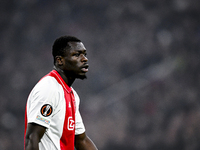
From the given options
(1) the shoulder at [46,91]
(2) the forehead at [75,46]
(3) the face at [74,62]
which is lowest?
(1) the shoulder at [46,91]

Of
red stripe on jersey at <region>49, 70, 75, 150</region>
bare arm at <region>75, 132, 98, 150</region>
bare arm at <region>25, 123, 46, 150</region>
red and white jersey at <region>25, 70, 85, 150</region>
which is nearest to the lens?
bare arm at <region>25, 123, 46, 150</region>

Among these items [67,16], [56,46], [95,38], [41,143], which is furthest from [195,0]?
[41,143]

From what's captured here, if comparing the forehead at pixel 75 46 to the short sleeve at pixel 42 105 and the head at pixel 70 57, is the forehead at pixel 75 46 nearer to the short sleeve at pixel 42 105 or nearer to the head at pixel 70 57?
the head at pixel 70 57

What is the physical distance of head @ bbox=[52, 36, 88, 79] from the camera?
2.45 meters

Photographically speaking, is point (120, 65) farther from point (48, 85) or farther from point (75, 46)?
point (48, 85)

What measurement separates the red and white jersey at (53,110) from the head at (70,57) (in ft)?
0.34

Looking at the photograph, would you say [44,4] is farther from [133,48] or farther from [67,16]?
[133,48]

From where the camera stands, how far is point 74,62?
245cm

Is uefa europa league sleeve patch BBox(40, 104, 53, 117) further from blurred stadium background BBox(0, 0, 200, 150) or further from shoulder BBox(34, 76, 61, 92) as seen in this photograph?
blurred stadium background BBox(0, 0, 200, 150)

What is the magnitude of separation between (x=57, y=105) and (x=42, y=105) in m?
0.17

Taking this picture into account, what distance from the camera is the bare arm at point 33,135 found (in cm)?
194

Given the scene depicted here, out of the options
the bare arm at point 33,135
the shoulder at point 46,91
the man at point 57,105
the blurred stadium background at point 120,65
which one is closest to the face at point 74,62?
the man at point 57,105

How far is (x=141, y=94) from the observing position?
8.13m

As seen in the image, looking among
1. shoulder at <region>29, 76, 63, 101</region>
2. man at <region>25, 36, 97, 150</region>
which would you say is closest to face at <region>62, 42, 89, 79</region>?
man at <region>25, 36, 97, 150</region>
